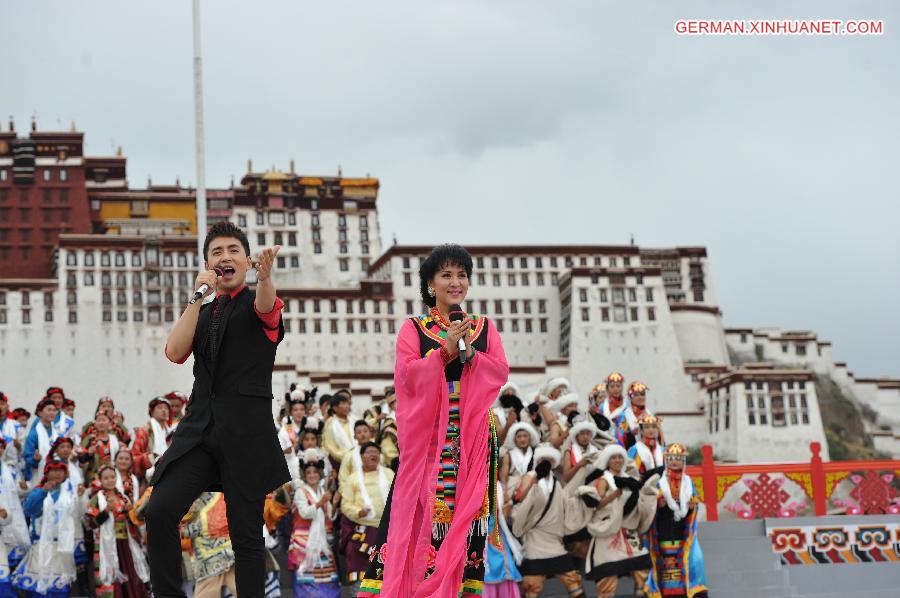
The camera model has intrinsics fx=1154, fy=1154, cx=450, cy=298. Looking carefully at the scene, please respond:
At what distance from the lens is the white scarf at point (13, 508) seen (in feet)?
31.0

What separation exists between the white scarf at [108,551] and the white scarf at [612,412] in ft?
14.5

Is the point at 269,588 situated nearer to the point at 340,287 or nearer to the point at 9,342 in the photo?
the point at 9,342

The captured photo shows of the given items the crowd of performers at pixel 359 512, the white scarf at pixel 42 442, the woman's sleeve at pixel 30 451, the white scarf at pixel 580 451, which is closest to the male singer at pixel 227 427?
the crowd of performers at pixel 359 512

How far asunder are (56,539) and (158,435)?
3.94 ft

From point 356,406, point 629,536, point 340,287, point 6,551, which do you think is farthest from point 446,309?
point 340,287

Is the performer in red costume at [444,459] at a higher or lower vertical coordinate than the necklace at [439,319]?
lower

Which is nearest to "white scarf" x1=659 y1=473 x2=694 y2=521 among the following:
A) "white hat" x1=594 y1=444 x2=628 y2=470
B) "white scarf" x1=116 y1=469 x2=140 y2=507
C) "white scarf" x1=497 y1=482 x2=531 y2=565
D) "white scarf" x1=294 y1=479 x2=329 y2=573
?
"white hat" x1=594 y1=444 x2=628 y2=470

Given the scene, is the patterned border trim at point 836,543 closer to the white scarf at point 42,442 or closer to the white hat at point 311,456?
the white hat at point 311,456

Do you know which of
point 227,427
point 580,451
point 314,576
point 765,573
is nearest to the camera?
point 227,427

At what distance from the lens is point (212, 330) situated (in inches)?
176

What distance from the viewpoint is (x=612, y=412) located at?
35.4 feet

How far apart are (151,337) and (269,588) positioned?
1899 inches

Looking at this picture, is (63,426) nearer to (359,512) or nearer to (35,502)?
(35,502)

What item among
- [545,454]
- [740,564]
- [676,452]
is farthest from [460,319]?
[740,564]
